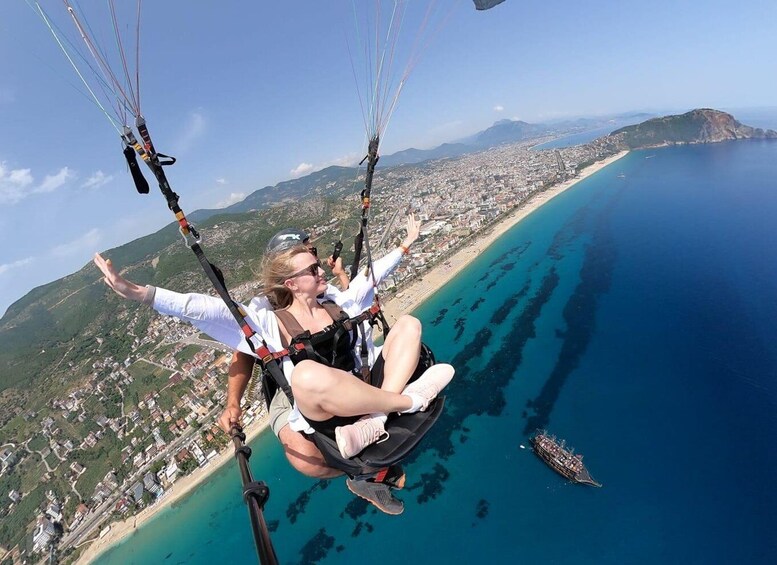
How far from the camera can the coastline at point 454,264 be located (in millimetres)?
23312

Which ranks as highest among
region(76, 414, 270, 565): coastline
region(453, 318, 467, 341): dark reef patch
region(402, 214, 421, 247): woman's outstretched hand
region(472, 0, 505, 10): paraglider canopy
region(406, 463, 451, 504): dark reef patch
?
region(472, 0, 505, 10): paraglider canopy

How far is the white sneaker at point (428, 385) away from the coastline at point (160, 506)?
1480 centimetres

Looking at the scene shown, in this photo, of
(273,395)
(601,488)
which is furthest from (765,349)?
(273,395)

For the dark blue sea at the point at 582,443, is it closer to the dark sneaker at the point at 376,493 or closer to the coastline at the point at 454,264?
the coastline at the point at 454,264

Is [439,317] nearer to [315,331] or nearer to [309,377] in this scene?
[315,331]

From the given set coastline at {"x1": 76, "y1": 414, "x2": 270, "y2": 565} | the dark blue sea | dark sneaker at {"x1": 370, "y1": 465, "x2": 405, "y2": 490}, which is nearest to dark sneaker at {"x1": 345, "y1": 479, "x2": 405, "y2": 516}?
dark sneaker at {"x1": 370, "y1": 465, "x2": 405, "y2": 490}

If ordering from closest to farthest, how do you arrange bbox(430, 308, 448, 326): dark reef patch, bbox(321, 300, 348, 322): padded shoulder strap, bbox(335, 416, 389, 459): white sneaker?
1. bbox(335, 416, 389, 459): white sneaker
2. bbox(321, 300, 348, 322): padded shoulder strap
3. bbox(430, 308, 448, 326): dark reef patch

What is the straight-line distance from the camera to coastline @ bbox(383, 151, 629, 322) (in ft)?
76.5

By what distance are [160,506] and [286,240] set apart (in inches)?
726

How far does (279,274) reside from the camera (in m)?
1.88

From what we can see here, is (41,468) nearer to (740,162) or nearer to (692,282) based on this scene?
(692,282)

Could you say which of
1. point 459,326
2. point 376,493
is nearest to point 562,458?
point 459,326

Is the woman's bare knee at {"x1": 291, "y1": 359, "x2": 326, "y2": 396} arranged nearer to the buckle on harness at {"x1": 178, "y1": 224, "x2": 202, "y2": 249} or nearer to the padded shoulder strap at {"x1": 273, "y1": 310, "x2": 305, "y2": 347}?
the padded shoulder strap at {"x1": 273, "y1": 310, "x2": 305, "y2": 347}

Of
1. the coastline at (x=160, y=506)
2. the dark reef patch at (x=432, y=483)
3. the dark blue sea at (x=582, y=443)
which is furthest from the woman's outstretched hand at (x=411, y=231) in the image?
the coastline at (x=160, y=506)
